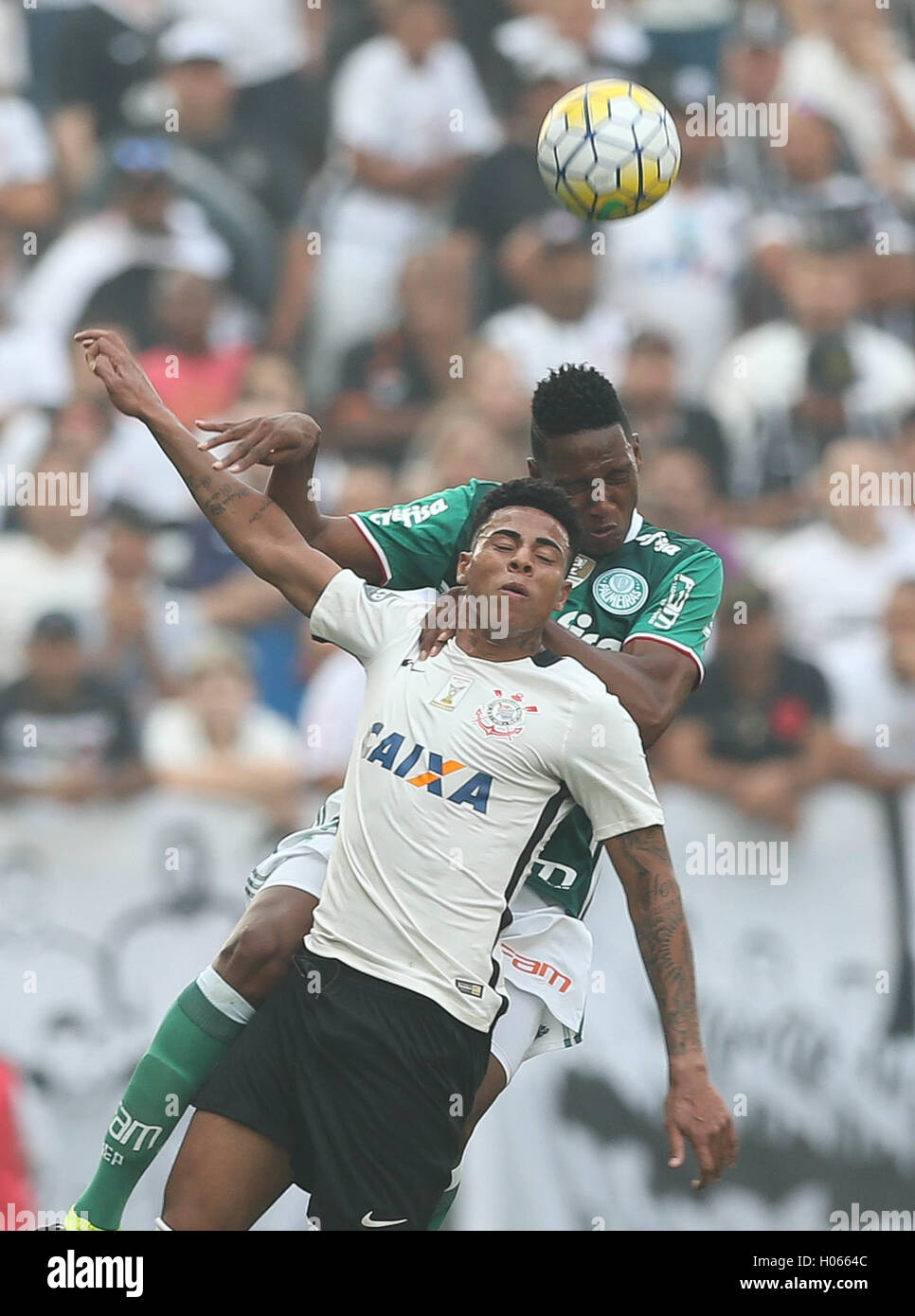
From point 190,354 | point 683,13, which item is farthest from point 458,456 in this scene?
point 683,13

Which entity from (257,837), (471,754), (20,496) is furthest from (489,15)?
(471,754)

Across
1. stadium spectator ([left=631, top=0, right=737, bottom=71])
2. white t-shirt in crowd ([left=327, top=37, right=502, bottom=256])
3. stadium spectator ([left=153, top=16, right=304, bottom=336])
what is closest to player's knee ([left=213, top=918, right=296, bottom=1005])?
stadium spectator ([left=153, top=16, right=304, bottom=336])

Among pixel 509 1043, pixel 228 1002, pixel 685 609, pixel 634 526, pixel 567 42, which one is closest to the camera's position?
pixel 228 1002

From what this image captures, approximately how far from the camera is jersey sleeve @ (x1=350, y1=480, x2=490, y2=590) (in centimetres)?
557

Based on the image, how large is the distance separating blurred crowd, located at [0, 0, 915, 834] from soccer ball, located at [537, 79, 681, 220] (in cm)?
317

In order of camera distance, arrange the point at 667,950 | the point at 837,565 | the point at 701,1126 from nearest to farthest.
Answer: the point at 701,1126, the point at 667,950, the point at 837,565

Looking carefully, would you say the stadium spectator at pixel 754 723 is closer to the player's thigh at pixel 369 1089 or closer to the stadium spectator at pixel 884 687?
the stadium spectator at pixel 884 687

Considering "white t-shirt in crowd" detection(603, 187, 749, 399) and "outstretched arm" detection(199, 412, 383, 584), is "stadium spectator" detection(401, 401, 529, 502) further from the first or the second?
"outstretched arm" detection(199, 412, 383, 584)

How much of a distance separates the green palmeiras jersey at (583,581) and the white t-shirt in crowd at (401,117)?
4804 mm

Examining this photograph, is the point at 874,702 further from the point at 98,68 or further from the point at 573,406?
the point at 98,68

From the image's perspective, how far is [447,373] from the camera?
965cm

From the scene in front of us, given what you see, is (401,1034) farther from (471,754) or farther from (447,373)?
(447,373)

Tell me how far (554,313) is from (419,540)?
4421 mm

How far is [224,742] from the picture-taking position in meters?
8.66
